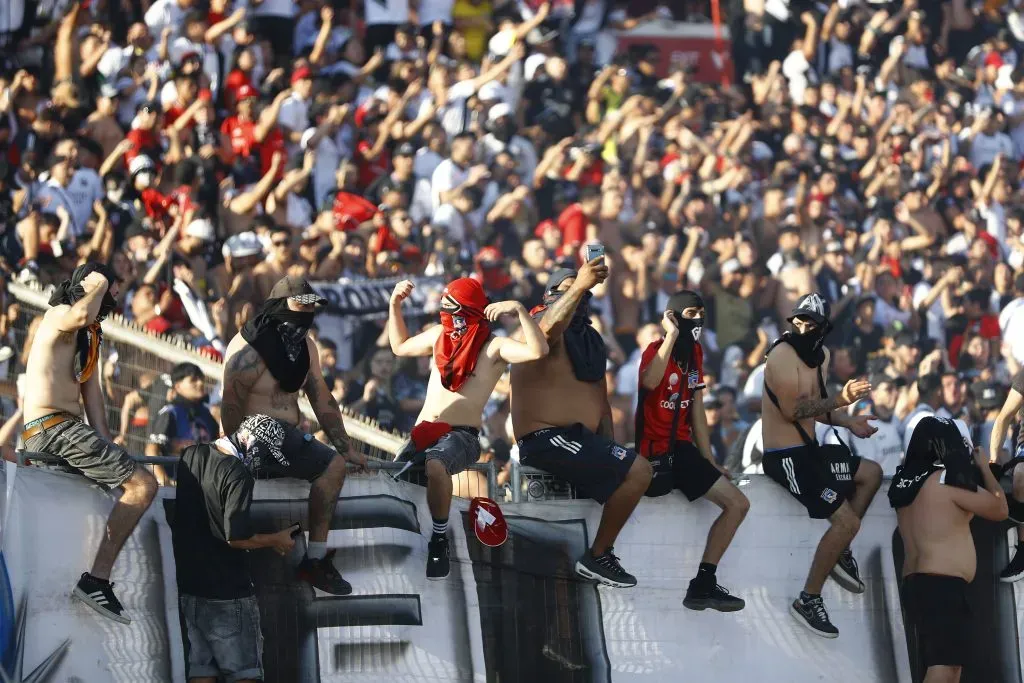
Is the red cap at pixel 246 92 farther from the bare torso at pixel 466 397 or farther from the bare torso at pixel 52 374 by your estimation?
the bare torso at pixel 52 374

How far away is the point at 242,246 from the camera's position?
12.8 meters

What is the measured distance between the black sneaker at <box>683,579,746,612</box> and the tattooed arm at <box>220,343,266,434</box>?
2.46 meters

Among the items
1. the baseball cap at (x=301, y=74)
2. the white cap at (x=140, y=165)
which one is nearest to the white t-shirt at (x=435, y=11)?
the baseball cap at (x=301, y=74)

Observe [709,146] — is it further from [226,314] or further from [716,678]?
[716,678]

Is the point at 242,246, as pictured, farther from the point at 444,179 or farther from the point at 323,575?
the point at 323,575

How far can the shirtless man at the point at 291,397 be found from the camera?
7848 mm

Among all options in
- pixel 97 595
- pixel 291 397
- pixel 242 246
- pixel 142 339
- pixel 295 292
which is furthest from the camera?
pixel 242 246

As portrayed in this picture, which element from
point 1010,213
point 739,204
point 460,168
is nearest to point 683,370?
point 460,168

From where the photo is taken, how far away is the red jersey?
8641 mm

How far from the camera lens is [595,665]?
8.42 m

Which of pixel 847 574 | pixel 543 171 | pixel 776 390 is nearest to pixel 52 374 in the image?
pixel 776 390

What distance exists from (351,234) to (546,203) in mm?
2540

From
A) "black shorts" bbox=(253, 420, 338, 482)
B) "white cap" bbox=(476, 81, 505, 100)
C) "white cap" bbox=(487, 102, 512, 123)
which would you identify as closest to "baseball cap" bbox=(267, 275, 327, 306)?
"black shorts" bbox=(253, 420, 338, 482)

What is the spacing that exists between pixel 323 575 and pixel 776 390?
8.68 ft
